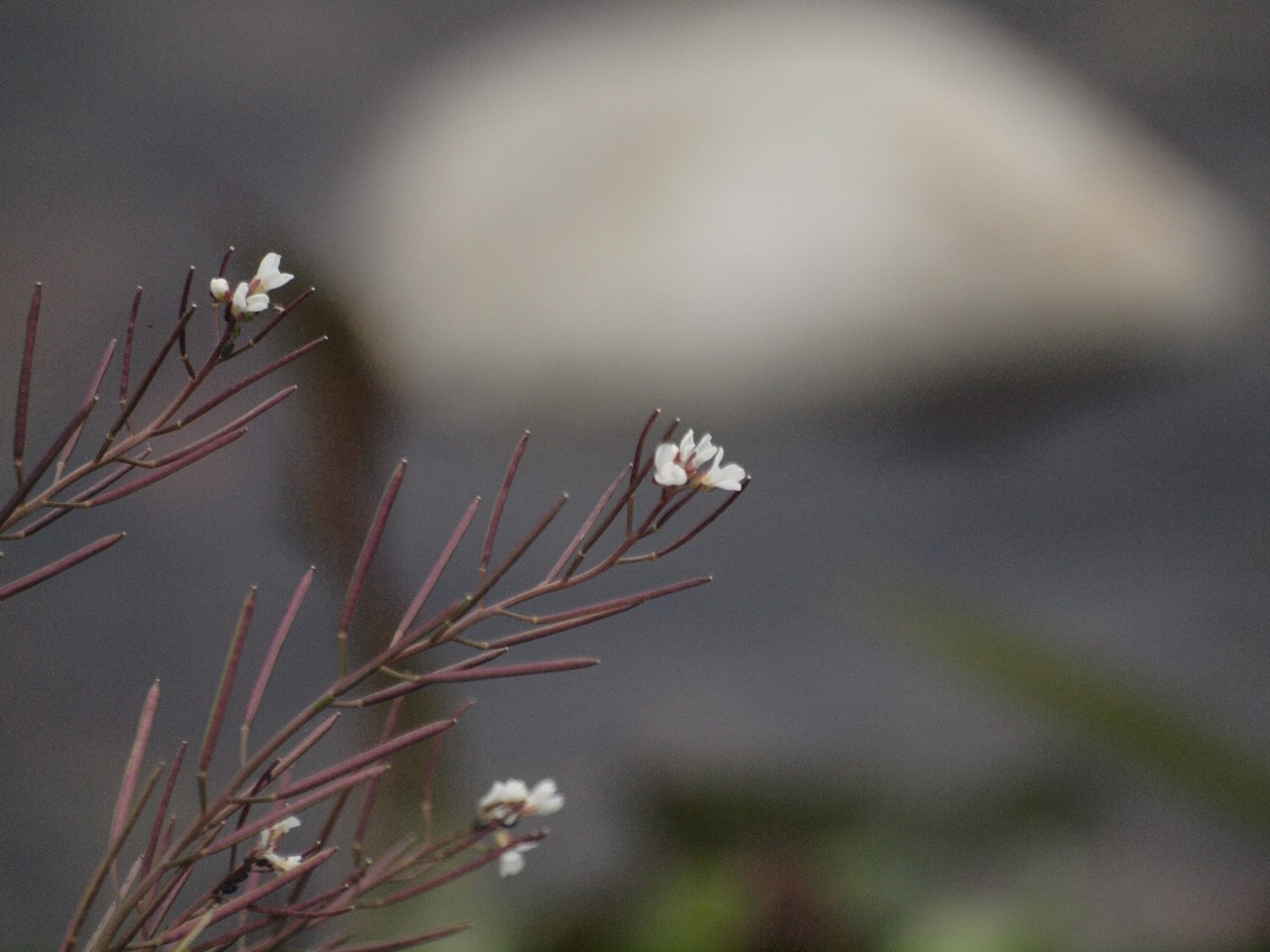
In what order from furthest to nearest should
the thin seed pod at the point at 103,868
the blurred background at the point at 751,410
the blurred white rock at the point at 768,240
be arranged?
the blurred white rock at the point at 768,240
the blurred background at the point at 751,410
the thin seed pod at the point at 103,868

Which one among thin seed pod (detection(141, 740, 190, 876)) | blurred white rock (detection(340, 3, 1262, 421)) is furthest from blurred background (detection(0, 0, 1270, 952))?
thin seed pod (detection(141, 740, 190, 876))

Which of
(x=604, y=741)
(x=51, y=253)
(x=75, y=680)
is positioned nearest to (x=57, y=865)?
(x=75, y=680)

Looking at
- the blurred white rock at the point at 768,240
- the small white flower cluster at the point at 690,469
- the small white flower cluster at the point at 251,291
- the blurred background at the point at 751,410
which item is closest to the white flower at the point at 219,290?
the small white flower cluster at the point at 251,291

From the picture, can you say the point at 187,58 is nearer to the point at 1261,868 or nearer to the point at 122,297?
the point at 122,297

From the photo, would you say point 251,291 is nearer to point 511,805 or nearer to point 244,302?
point 244,302

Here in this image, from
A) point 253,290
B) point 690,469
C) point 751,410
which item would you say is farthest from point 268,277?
point 751,410

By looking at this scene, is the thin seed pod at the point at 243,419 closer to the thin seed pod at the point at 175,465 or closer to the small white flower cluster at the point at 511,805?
the thin seed pod at the point at 175,465

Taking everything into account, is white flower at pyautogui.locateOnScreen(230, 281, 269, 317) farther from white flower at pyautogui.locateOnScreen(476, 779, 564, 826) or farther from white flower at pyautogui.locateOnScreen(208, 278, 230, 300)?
white flower at pyautogui.locateOnScreen(476, 779, 564, 826)
